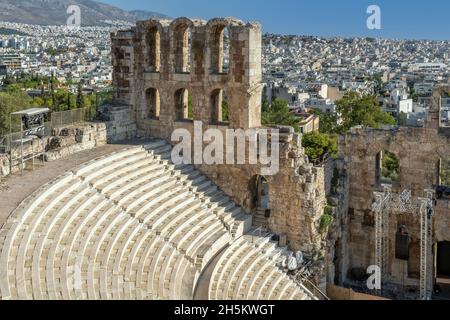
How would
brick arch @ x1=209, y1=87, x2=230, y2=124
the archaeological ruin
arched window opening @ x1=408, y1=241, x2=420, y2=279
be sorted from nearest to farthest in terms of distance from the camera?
the archaeological ruin → arched window opening @ x1=408, y1=241, x2=420, y2=279 → brick arch @ x1=209, y1=87, x2=230, y2=124

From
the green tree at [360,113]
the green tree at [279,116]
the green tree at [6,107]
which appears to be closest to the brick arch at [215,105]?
the green tree at [360,113]

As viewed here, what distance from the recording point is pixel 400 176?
74.9 ft

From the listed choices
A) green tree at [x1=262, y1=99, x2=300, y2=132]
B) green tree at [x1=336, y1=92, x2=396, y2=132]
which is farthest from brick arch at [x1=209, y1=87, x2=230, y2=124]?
green tree at [x1=262, y1=99, x2=300, y2=132]

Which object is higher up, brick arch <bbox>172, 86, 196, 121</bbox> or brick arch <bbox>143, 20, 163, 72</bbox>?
brick arch <bbox>143, 20, 163, 72</bbox>

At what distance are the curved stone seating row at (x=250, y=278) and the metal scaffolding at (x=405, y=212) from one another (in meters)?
4.47

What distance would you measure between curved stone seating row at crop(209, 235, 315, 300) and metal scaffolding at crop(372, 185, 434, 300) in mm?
4470

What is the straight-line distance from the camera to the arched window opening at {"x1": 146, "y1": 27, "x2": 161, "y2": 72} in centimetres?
2452

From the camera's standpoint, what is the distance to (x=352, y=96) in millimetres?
38750

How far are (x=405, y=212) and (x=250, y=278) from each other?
7506mm

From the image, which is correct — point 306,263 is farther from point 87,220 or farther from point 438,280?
point 87,220

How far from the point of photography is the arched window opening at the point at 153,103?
25.0m

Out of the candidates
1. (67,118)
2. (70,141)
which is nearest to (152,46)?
(67,118)

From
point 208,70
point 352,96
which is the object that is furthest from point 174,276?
point 352,96

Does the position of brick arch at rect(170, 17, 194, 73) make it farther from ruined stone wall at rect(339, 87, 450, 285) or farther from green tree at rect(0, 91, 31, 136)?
green tree at rect(0, 91, 31, 136)
